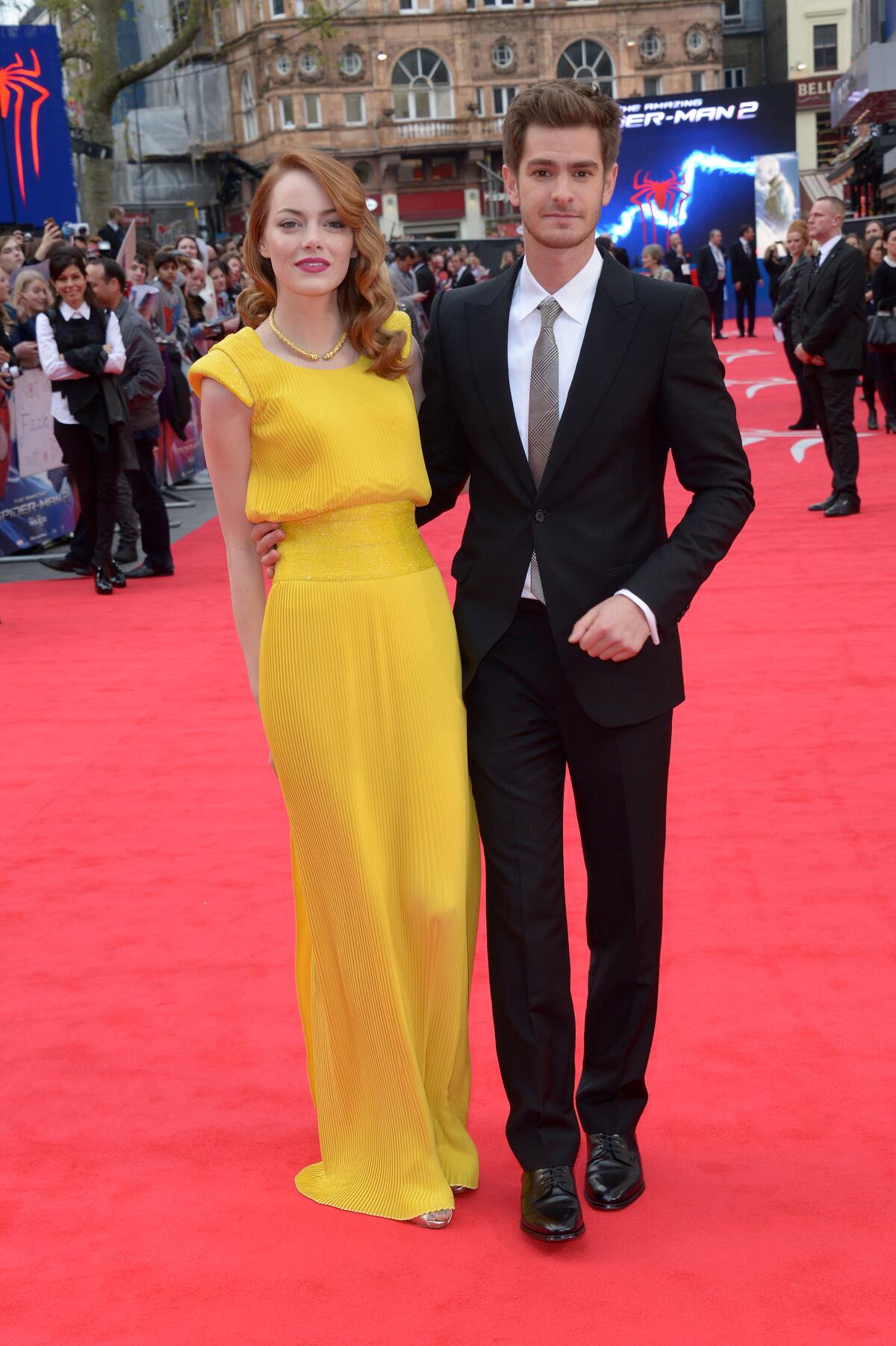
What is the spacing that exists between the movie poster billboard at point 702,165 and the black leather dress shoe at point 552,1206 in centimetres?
3332

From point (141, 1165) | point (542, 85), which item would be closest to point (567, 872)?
point (141, 1165)

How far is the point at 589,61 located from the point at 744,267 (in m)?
46.0

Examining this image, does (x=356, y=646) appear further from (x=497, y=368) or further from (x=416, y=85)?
(x=416, y=85)

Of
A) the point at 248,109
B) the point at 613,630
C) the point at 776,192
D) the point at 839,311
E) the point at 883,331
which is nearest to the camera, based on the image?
the point at 613,630

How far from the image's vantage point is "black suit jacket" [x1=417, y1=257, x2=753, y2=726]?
8.57 feet

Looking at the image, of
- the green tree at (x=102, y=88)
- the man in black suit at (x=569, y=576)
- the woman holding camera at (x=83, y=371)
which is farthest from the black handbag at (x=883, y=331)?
the green tree at (x=102, y=88)

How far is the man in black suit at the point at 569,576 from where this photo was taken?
2.61 meters

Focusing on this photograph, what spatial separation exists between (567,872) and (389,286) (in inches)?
84.0

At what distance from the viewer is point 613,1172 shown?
279cm

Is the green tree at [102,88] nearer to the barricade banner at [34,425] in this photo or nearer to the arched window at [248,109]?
the barricade banner at [34,425]

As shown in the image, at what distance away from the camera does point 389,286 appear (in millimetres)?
2855

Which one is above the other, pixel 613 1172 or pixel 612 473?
pixel 612 473

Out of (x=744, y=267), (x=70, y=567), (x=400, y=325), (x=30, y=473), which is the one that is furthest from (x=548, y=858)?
(x=744, y=267)

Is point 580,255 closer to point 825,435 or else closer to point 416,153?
point 825,435
